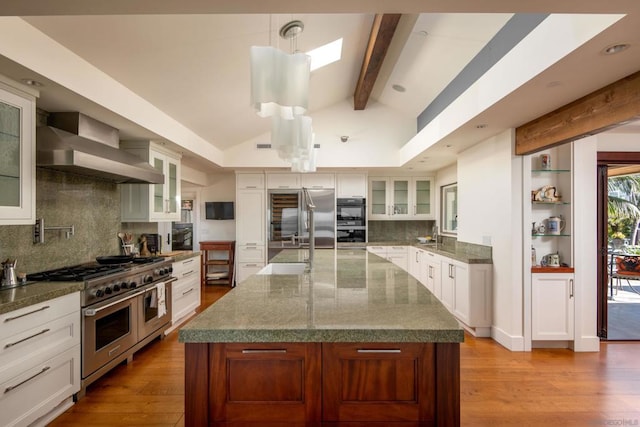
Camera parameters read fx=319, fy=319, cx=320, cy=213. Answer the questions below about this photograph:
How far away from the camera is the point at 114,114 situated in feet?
8.98

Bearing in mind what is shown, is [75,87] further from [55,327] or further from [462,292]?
[462,292]

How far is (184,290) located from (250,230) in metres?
2.00

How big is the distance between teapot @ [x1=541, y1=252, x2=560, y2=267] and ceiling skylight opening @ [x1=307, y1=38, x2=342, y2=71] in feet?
10.3

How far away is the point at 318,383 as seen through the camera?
1235mm

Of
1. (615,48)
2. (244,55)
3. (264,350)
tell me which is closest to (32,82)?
(244,55)

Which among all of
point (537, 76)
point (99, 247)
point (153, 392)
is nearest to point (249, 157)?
point (99, 247)

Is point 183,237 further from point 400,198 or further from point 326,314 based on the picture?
point 326,314

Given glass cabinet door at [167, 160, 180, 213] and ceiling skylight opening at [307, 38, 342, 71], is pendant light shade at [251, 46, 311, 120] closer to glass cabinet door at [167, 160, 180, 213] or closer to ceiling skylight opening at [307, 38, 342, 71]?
ceiling skylight opening at [307, 38, 342, 71]

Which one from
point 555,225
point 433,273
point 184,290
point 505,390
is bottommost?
point 505,390

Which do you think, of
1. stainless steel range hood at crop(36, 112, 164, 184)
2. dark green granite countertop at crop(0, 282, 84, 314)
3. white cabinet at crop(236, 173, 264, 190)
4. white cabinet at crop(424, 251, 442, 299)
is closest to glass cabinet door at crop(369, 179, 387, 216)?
white cabinet at crop(424, 251, 442, 299)

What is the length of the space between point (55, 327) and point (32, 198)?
0.90 metres

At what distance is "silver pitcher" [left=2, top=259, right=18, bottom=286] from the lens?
2.14 meters

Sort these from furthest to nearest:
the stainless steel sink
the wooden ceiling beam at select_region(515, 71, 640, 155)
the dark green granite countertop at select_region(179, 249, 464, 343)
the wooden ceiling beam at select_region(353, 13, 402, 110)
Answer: the stainless steel sink, the wooden ceiling beam at select_region(353, 13, 402, 110), the wooden ceiling beam at select_region(515, 71, 640, 155), the dark green granite countertop at select_region(179, 249, 464, 343)

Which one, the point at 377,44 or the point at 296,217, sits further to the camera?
the point at 296,217
